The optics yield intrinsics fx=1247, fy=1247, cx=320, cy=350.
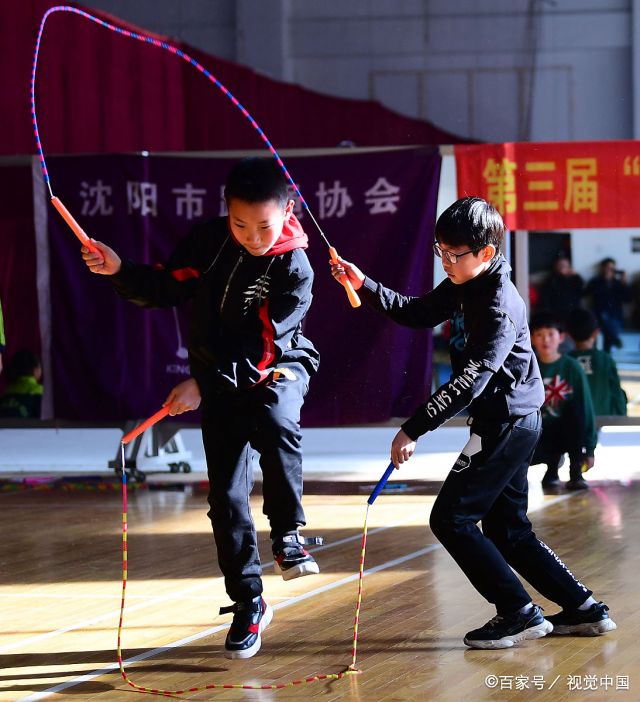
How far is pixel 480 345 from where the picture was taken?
3.14m

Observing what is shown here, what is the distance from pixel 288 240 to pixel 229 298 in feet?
0.72

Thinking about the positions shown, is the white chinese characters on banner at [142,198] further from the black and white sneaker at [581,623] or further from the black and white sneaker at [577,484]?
the black and white sneaker at [581,623]

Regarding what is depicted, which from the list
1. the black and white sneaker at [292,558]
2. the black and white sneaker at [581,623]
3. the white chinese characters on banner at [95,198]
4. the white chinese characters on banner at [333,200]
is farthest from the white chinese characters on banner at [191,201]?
the black and white sneaker at [581,623]

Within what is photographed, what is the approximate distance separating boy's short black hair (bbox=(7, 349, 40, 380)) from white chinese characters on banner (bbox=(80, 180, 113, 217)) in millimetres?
1127

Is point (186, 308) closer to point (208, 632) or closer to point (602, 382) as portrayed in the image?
point (602, 382)

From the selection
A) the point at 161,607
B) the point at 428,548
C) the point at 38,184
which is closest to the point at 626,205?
the point at 428,548

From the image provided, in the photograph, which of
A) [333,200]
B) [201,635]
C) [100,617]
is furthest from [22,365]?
[201,635]

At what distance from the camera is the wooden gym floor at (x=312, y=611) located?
9.98 feet

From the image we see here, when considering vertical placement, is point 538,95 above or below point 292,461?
above

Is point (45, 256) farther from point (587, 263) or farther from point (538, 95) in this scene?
point (538, 95)

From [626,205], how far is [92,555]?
3607 mm

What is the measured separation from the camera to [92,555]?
493 cm

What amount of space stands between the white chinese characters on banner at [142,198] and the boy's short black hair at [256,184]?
3.98m

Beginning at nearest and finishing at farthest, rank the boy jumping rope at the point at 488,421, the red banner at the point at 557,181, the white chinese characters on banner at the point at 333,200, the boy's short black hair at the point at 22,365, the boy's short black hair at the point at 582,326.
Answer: the boy jumping rope at the point at 488,421, the red banner at the point at 557,181, the white chinese characters on banner at the point at 333,200, the boy's short black hair at the point at 582,326, the boy's short black hair at the point at 22,365
